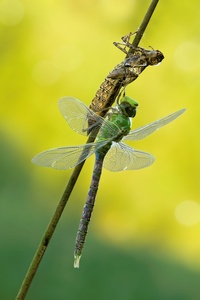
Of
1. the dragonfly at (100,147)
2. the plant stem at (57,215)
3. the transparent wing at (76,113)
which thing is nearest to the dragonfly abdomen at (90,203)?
the dragonfly at (100,147)

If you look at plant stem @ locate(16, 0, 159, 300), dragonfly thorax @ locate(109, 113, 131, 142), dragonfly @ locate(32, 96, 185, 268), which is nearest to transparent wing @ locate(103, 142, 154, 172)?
dragonfly @ locate(32, 96, 185, 268)

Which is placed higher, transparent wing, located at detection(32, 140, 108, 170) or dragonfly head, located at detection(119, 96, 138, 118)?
dragonfly head, located at detection(119, 96, 138, 118)

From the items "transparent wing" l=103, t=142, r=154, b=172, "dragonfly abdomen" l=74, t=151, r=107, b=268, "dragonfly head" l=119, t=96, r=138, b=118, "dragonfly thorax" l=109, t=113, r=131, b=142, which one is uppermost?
"dragonfly head" l=119, t=96, r=138, b=118

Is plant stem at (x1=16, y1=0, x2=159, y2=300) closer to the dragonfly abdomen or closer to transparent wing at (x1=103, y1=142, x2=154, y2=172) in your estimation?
the dragonfly abdomen

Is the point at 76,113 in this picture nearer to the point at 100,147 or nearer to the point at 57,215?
the point at 100,147

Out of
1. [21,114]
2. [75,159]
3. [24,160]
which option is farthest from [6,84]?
[75,159]

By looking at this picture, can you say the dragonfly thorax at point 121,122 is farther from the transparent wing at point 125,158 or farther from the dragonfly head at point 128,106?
the transparent wing at point 125,158
